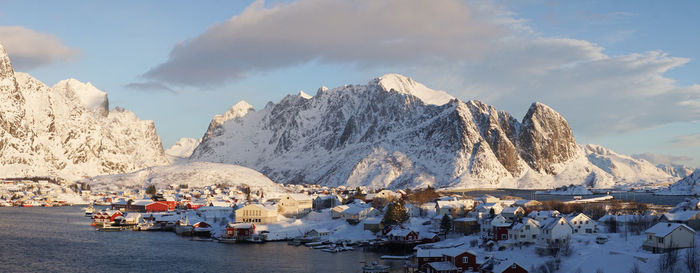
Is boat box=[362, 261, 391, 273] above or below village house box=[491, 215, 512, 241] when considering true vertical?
below

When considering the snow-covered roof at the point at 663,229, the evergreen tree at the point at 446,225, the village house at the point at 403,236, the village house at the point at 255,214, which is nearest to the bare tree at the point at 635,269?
the snow-covered roof at the point at 663,229

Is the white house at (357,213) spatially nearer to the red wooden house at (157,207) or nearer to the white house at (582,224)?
the white house at (582,224)

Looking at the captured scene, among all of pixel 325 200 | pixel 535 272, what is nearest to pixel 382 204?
pixel 325 200

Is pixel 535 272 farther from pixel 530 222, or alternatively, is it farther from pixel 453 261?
pixel 530 222

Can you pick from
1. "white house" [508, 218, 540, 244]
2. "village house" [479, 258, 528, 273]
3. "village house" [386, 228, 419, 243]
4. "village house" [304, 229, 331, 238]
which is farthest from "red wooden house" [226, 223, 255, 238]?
"village house" [479, 258, 528, 273]

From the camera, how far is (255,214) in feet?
348

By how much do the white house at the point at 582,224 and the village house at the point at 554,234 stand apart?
379 centimetres

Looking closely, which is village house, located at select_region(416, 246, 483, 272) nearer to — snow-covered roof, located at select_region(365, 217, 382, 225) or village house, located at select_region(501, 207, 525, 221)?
village house, located at select_region(501, 207, 525, 221)

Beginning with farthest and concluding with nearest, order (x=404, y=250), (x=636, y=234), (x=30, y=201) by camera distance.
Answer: (x=30, y=201)
(x=404, y=250)
(x=636, y=234)

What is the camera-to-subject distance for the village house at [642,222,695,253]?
55719mm

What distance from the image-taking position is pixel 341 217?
108812mm

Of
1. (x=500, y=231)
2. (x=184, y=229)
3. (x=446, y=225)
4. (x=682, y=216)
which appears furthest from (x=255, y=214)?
(x=682, y=216)

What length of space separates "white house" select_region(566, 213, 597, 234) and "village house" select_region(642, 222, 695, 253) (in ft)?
46.2

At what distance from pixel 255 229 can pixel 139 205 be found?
60.0m
